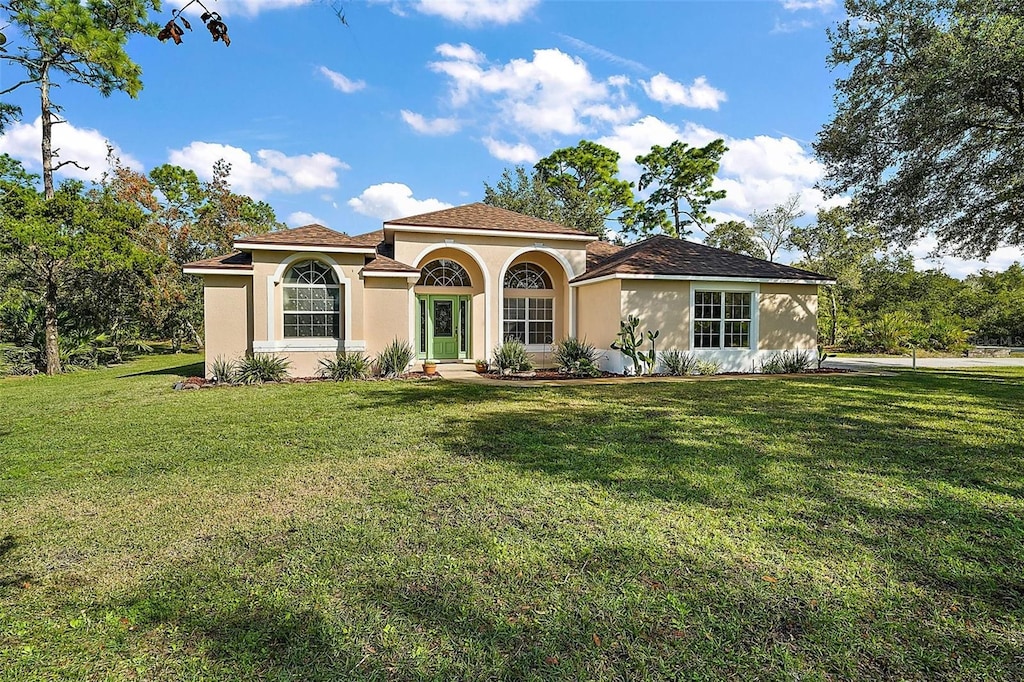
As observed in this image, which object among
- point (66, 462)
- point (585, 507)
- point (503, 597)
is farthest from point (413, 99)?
point (503, 597)

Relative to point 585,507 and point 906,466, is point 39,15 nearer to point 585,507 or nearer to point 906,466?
point 585,507

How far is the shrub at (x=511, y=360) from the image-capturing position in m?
16.2

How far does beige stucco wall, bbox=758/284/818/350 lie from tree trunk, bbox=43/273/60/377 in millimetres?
23162

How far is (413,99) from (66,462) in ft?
35.1

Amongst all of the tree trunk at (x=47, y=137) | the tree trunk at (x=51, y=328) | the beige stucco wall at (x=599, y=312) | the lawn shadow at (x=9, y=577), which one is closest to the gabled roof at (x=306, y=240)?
the beige stucco wall at (x=599, y=312)

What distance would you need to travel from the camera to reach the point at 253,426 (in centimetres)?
865

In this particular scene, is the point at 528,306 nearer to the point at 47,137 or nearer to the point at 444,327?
the point at 444,327

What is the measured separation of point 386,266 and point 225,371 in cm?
508

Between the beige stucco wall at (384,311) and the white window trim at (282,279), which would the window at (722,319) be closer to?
the beige stucco wall at (384,311)

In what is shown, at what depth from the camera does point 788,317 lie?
17734 millimetres

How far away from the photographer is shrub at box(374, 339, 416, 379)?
15194 mm

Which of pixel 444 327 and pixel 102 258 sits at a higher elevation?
pixel 102 258

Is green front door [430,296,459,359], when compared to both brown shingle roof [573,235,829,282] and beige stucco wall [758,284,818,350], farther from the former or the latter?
beige stucco wall [758,284,818,350]

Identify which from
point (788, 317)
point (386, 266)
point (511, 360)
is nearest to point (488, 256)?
point (386, 266)
